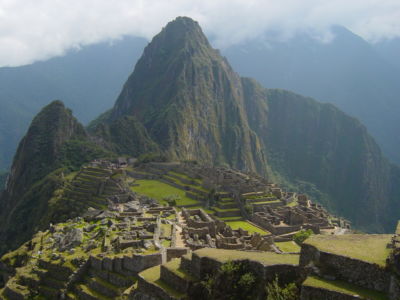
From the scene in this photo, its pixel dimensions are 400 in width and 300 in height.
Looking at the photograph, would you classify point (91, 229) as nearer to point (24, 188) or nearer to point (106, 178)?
A: point (106, 178)

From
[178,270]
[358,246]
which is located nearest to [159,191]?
[178,270]

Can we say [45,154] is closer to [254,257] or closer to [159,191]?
[159,191]

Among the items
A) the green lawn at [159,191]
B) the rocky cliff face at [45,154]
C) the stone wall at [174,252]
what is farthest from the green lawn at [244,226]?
the rocky cliff face at [45,154]

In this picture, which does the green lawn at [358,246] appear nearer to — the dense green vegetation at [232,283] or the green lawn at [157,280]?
the dense green vegetation at [232,283]

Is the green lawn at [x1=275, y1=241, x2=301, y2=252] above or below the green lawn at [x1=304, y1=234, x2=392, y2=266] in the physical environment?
below

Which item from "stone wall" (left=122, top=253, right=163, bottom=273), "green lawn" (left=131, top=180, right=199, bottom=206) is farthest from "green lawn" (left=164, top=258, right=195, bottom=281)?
"green lawn" (left=131, top=180, right=199, bottom=206)

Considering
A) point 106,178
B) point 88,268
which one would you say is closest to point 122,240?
point 88,268

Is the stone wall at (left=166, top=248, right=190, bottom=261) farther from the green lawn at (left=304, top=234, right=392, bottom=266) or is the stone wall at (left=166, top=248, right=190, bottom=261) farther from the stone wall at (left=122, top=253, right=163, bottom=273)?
the green lawn at (left=304, top=234, right=392, bottom=266)
